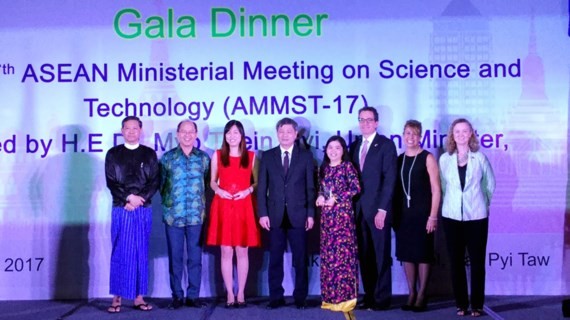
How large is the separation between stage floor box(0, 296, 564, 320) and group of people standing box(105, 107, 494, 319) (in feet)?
0.37

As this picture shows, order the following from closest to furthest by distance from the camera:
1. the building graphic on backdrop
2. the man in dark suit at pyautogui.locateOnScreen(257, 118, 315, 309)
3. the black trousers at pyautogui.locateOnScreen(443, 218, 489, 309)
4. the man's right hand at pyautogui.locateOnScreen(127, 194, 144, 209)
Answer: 1. the black trousers at pyautogui.locateOnScreen(443, 218, 489, 309)
2. the man's right hand at pyautogui.locateOnScreen(127, 194, 144, 209)
3. the man in dark suit at pyautogui.locateOnScreen(257, 118, 315, 309)
4. the building graphic on backdrop

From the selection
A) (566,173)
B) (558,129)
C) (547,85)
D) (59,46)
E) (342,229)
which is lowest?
(342,229)

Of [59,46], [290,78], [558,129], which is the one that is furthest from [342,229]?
[59,46]

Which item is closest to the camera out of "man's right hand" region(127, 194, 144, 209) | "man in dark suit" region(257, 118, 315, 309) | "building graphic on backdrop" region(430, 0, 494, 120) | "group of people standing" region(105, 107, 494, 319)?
"group of people standing" region(105, 107, 494, 319)

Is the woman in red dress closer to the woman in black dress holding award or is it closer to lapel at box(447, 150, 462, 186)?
the woman in black dress holding award

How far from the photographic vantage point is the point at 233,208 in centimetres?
525

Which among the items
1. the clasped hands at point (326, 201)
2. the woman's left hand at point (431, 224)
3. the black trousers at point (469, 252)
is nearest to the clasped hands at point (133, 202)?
the clasped hands at point (326, 201)

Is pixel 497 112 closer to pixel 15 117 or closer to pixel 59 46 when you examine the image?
pixel 59 46

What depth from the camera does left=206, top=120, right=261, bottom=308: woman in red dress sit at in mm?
5246

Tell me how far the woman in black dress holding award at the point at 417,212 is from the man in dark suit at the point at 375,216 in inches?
4.8

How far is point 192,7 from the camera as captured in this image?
5.98 m

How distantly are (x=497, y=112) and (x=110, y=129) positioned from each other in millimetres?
3590

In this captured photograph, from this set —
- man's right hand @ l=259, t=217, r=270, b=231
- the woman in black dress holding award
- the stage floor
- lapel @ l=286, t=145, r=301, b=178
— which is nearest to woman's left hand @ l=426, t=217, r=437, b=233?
the woman in black dress holding award

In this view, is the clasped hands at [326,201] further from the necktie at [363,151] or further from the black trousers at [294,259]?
the necktie at [363,151]
